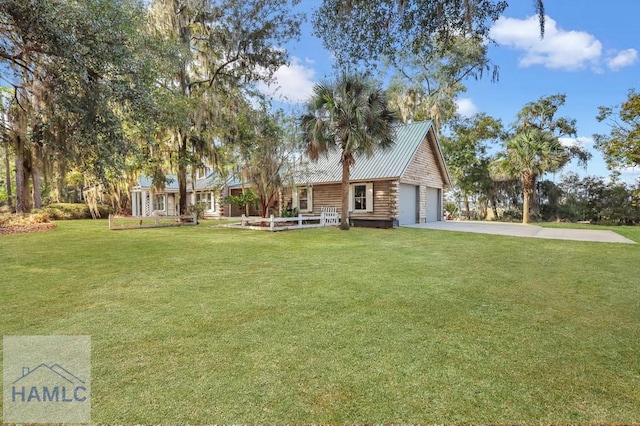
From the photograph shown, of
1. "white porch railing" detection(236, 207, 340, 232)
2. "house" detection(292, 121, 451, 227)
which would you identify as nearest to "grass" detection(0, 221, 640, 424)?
"white porch railing" detection(236, 207, 340, 232)

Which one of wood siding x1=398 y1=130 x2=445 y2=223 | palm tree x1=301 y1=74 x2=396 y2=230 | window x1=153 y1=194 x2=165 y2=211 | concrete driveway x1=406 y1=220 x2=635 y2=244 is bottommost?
concrete driveway x1=406 y1=220 x2=635 y2=244

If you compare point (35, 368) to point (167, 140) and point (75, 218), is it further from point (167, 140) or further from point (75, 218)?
point (75, 218)

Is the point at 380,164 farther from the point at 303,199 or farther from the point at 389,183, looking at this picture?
the point at 303,199

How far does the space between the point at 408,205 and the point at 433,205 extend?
316 cm

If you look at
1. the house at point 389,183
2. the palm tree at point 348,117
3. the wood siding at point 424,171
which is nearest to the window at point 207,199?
the house at point 389,183

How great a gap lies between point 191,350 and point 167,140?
14.8 metres

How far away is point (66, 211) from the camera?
67.9 ft

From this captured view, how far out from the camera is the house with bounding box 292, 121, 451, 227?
15375mm

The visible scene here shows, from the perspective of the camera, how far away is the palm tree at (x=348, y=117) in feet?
39.6

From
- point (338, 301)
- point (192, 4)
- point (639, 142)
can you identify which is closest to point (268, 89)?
point (192, 4)

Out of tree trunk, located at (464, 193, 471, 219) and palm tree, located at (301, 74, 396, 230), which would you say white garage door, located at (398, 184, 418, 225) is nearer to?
palm tree, located at (301, 74, 396, 230)

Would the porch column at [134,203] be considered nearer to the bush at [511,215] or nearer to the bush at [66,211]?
the bush at [66,211]

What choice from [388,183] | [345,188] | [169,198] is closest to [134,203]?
[169,198]

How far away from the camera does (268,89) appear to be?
16594mm
